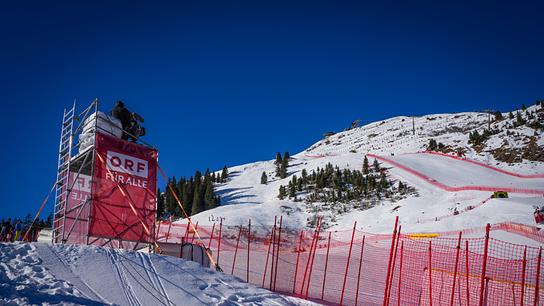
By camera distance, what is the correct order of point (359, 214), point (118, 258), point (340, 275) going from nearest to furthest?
point (118, 258)
point (340, 275)
point (359, 214)

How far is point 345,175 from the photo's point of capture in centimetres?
4159

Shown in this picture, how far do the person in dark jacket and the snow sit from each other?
4.55 meters

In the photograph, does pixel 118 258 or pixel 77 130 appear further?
pixel 77 130

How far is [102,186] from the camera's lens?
10.3 metres

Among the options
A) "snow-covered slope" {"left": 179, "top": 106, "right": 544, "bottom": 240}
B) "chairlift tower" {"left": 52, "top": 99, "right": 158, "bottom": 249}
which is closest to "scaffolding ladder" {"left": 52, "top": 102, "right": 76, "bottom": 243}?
"chairlift tower" {"left": 52, "top": 99, "right": 158, "bottom": 249}

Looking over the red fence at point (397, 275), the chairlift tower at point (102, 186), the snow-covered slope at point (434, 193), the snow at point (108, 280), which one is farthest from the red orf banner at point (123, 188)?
the snow-covered slope at point (434, 193)

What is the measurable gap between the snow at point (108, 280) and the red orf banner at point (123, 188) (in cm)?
231

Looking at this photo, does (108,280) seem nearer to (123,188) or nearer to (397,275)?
(123,188)

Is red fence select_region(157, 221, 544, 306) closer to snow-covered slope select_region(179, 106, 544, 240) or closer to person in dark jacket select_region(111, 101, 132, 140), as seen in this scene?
person in dark jacket select_region(111, 101, 132, 140)

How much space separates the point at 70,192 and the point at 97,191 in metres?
0.70

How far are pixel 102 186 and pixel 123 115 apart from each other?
2.35 metres

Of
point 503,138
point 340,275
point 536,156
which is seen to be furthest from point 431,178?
point 340,275

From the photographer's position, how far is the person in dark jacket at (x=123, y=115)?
11570mm

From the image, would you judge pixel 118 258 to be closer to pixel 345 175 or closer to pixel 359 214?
pixel 359 214
